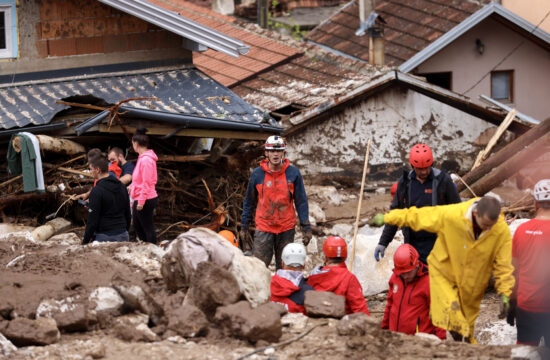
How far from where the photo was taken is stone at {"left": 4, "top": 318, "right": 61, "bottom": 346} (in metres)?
5.36

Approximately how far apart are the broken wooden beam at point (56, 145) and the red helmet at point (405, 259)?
534 centimetres

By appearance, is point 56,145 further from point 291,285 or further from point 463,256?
point 463,256

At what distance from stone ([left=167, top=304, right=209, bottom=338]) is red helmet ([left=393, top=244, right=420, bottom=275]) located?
1966 millimetres

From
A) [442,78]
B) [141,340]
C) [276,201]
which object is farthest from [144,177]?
[442,78]

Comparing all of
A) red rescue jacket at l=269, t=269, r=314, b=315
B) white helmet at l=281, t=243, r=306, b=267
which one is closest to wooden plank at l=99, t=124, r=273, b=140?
white helmet at l=281, t=243, r=306, b=267

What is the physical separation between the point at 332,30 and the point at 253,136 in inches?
418

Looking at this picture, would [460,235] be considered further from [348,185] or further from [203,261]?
[348,185]

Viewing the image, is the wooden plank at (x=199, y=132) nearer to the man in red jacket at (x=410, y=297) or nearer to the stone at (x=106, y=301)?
the stone at (x=106, y=301)

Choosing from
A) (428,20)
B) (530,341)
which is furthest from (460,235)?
(428,20)

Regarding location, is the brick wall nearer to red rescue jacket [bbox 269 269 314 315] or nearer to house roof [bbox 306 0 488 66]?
red rescue jacket [bbox 269 269 314 315]

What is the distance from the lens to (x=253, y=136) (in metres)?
11.4

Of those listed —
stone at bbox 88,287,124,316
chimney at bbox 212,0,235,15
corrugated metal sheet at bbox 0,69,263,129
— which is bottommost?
stone at bbox 88,287,124,316

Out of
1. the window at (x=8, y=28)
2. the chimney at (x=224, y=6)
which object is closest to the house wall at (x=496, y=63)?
the chimney at (x=224, y=6)

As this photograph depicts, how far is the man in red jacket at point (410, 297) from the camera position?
22.5 feet
